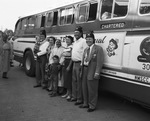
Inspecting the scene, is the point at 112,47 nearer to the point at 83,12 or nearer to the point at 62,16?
the point at 83,12

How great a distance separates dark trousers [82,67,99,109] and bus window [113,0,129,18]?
4.66ft

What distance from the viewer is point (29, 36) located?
888 cm

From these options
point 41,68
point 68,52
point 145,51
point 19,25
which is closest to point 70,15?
point 68,52

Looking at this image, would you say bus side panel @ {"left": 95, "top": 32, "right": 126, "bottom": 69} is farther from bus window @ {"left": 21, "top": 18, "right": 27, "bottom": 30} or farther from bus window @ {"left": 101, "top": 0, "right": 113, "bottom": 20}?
bus window @ {"left": 21, "top": 18, "right": 27, "bottom": 30}

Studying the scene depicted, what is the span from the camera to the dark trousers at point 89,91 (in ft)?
16.3

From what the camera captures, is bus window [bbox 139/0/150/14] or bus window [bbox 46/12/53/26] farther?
bus window [bbox 46/12/53/26]

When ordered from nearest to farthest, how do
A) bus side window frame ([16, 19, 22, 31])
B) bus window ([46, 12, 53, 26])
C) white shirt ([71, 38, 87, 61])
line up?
white shirt ([71, 38, 87, 61]) → bus window ([46, 12, 53, 26]) → bus side window frame ([16, 19, 22, 31])

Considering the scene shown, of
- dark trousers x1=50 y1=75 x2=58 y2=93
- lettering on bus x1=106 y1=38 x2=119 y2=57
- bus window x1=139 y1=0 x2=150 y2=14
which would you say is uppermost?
bus window x1=139 y1=0 x2=150 y2=14

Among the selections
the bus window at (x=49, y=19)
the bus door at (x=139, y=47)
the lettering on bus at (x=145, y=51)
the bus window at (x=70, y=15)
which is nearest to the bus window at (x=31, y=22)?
the bus window at (x=49, y=19)

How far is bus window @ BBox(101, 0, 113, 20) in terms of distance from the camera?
4875 mm

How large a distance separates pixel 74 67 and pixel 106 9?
157cm

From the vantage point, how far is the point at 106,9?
498 cm

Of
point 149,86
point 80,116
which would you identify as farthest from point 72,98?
point 149,86

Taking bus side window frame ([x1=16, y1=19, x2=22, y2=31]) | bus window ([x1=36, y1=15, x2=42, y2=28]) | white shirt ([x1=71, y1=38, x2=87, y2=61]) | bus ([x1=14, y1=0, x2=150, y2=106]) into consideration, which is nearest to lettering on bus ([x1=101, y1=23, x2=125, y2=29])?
bus ([x1=14, y1=0, x2=150, y2=106])
